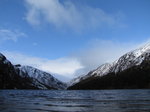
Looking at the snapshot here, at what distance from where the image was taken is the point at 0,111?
91.1ft

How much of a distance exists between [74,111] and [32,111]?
478 centimetres

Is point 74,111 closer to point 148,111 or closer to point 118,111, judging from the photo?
point 118,111

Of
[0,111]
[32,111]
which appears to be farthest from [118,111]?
[0,111]

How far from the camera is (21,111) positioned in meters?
28.9

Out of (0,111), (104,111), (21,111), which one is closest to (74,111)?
(104,111)

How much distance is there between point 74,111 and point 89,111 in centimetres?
173

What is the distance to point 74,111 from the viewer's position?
29.9 m

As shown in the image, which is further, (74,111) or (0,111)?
(74,111)

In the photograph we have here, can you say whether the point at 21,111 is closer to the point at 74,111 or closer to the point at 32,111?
the point at 32,111

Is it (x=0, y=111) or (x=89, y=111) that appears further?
(x=89, y=111)

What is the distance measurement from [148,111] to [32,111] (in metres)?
12.7

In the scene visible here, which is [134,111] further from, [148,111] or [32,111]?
[32,111]

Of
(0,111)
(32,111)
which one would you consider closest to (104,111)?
(32,111)

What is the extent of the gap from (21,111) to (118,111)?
1076 cm
